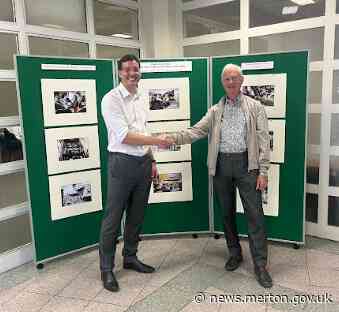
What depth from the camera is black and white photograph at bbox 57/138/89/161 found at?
2.95 m

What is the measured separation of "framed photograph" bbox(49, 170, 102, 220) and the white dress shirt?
28.1 inches

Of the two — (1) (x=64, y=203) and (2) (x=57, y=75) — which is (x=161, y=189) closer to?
(1) (x=64, y=203)

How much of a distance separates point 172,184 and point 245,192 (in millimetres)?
931

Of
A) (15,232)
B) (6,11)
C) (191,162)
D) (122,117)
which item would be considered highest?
(6,11)

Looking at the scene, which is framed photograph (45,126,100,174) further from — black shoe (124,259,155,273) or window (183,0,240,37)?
window (183,0,240,37)

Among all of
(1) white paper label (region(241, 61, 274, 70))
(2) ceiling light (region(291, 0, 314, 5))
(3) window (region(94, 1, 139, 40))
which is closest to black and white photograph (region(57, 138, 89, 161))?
(3) window (region(94, 1, 139, 40))

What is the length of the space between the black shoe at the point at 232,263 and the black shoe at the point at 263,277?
210 millimetres

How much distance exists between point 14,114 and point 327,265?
2.81 metres

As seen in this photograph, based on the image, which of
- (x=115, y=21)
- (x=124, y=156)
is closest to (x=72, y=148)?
(x=124, y=156)

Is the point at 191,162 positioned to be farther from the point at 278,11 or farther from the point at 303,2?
the point at 303,2

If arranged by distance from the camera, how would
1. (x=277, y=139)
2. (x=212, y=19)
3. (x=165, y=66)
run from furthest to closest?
1. (x=212, y=19)
2. (x=165, y=66)
3. (x=277, y=139)

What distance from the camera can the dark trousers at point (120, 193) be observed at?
246 cm

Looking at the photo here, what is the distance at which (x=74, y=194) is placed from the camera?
120 inches

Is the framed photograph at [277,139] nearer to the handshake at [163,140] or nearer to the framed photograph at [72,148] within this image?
the handshake at [163,140]
